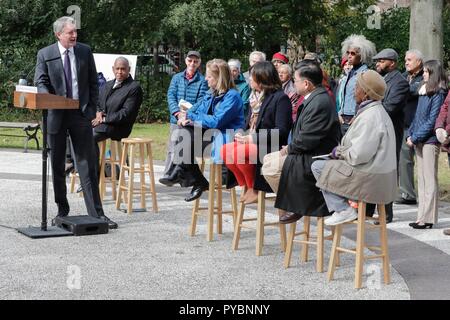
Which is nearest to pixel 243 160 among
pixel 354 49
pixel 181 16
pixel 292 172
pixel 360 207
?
pixel 292 172

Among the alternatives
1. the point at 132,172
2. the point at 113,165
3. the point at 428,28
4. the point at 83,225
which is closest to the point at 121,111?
the point at 132,172

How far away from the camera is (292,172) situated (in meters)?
8.22

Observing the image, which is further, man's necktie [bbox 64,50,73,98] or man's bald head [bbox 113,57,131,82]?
man's bald head [bbox 113,57,131,82]

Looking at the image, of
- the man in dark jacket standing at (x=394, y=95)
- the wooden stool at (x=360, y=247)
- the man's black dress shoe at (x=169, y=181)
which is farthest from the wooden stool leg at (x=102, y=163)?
the wooden stool at (x=360, y=247)

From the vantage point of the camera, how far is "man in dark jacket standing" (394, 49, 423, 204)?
451 inches

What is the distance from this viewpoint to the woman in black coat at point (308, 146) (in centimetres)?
809

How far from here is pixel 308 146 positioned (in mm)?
8109

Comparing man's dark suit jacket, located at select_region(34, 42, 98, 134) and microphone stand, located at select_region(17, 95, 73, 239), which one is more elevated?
man's dark suit jacket, located at select_region(34, 42, 98, 134)

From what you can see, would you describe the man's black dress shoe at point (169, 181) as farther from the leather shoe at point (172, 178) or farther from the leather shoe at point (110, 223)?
the leather shoe at point (110, 223)

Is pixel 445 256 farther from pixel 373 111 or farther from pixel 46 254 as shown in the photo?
pixel 46 254

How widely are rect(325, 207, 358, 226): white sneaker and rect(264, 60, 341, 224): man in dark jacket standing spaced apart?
198 mm

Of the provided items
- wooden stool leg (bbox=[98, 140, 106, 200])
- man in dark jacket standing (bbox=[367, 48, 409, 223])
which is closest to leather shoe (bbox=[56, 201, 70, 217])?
wooden stool leg (bbox=[98, 140, 106, 200])

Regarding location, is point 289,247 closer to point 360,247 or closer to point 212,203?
point 360,247

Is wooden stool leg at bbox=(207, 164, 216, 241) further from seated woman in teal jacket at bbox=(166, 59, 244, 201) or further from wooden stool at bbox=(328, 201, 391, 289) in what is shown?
wooden stool at bbox=(328, 201, 391, 289)
